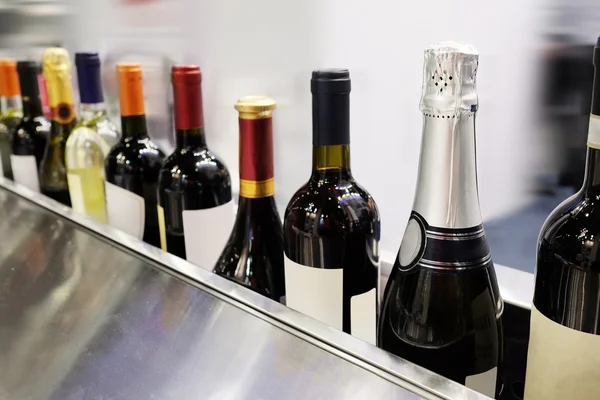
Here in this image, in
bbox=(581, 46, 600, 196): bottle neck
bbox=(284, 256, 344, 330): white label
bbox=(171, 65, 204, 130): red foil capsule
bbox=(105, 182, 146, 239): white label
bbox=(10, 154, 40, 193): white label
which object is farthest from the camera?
bbox=(10, 154, 40, 193): white label

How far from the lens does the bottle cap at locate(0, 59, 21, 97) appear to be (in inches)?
33.2

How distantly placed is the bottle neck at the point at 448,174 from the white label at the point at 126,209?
0.34 m

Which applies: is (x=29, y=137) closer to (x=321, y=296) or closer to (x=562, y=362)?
(x=321, y=296)

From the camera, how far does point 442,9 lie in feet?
1.48

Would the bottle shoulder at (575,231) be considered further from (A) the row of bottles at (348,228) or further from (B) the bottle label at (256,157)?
(B) the bottle label at (256,157)

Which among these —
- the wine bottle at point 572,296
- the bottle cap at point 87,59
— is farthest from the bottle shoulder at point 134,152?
the wine bottle at point 572,296

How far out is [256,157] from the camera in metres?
0.44

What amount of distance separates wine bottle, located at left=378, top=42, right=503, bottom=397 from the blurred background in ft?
0.34

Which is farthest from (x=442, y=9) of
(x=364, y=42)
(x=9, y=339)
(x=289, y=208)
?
(x=9, y=339)

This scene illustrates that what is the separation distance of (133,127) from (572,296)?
47 cm

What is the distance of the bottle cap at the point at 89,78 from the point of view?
0.63 m

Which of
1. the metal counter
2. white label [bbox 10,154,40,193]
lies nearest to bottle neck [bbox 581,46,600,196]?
the metal counter

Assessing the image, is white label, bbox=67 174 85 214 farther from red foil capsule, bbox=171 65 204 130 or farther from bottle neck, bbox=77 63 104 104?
red foil capsule, bbox=171 65 204 130

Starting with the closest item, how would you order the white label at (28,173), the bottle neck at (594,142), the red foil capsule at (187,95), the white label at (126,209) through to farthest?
the bottle neck at (594,142) → the red foil capsule at (187,95) → the white label at (126,209) → the white label at (28,173)
